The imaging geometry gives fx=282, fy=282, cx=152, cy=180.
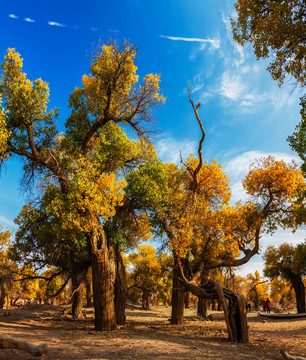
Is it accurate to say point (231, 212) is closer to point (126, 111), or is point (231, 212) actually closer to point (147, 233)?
point (147, 233)

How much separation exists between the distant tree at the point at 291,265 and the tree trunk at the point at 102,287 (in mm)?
Answer: 19599

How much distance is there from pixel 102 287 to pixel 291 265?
21014 mm

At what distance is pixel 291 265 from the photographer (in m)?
27.1

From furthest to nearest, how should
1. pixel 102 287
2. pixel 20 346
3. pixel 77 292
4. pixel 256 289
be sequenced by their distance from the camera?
1. pixel 256 289
2. pixel 77 292
3. pixel 102 287
4. pixel 20 346

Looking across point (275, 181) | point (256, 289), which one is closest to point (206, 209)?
point (275, 181)

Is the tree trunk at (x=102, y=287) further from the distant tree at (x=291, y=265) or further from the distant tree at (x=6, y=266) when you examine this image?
the distant tree at (x=291, y=265)

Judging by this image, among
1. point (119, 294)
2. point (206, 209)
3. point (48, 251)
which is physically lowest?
point (119, 294)

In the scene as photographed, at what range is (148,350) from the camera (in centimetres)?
900

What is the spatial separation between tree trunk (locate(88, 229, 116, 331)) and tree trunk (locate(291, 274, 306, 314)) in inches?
824

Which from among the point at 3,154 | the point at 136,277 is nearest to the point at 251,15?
the point at 3,154

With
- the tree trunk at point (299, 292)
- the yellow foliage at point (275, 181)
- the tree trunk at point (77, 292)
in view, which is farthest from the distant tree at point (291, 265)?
the tree trunk at point (77, 292)

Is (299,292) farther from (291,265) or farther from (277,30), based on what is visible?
(277,30)

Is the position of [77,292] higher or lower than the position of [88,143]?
lower

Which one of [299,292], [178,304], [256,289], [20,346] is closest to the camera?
[20,346]
